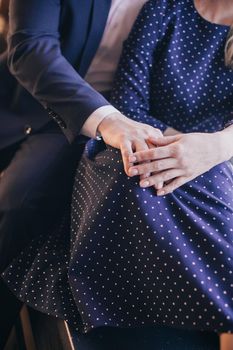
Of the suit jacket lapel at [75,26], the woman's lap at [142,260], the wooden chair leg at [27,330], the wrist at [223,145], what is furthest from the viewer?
the wooden chair leg at [27,330]

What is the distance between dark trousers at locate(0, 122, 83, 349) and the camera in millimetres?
856

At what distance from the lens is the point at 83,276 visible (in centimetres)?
72

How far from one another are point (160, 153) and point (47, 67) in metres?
0.29

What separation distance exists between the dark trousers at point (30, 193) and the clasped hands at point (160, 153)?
17cm

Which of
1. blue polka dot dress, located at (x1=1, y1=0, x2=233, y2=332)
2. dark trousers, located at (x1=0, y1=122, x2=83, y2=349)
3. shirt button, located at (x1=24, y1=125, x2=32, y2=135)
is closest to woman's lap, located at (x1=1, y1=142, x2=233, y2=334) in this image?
blue polka dot dress, located at (x1=1, y1=0, x2=233, y2=332)

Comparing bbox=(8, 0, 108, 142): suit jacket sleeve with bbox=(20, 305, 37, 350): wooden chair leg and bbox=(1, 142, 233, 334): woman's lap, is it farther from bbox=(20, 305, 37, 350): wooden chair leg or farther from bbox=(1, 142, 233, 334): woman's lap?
bbox=(20, 305, 37, 350): wooden chair leg

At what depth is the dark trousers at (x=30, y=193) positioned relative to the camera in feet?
2.81

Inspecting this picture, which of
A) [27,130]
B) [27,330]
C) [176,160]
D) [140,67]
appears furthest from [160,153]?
[27,330]

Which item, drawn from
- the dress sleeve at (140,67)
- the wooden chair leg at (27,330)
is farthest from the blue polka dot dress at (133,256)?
the wooden chair leg at (27,330)

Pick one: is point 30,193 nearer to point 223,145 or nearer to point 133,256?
point 133,256

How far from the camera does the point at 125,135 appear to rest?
0.76 meters

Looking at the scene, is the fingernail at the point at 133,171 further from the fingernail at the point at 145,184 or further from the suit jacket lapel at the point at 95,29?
the suit jacket lapel at the point at 95,29

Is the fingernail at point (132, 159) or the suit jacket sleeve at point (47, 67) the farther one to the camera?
the suit jacket sleeve at point (47, 67)

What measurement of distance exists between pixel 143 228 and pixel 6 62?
51 centimetres
